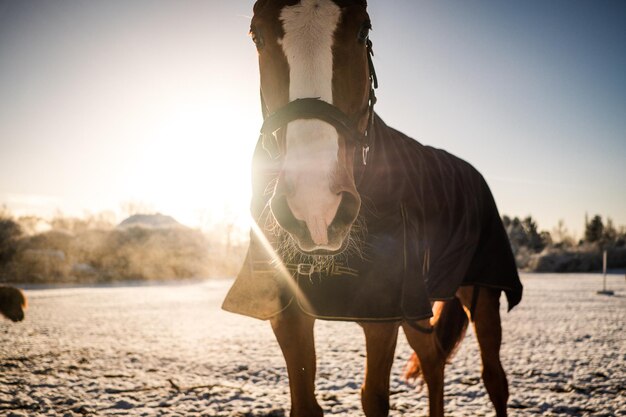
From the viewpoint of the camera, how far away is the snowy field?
329cm

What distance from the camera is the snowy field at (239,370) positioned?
3291mm

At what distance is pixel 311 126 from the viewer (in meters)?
1.29

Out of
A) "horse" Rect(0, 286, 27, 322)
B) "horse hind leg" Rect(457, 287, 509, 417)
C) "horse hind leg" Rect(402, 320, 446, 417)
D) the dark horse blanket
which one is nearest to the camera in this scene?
the dark horse blanket

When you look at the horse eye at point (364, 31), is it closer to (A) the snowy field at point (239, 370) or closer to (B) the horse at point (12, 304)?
(A) the snowy field at point (239, 370)

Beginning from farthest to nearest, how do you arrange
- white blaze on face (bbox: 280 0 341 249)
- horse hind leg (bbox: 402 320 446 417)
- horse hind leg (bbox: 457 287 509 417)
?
horse hind leg (bbox: 457 287 509 417) → horse hind leg (bbox: 402 320 446 417) → white blaze on face (bbox: 280 0 341 249)

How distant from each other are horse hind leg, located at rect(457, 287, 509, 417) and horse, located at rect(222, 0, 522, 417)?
0.71m

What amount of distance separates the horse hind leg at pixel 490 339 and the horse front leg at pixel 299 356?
1.76 meters

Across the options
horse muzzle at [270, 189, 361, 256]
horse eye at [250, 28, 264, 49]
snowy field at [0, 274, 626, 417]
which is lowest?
snowy field at [0, 274, 626, 417]

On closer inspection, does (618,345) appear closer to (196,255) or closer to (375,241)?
(375,241)

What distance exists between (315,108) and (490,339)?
2.53 meters

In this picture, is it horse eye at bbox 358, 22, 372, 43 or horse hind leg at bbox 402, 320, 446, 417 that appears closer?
horse eye at bbox 358, 22, 372, 43

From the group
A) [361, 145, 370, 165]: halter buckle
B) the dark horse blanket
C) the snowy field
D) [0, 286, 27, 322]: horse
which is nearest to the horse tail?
the snowy field

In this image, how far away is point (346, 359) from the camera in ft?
16.2

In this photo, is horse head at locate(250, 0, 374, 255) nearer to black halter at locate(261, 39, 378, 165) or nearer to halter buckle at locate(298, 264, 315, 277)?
black halter at locate(261, 39, 378, 165)
